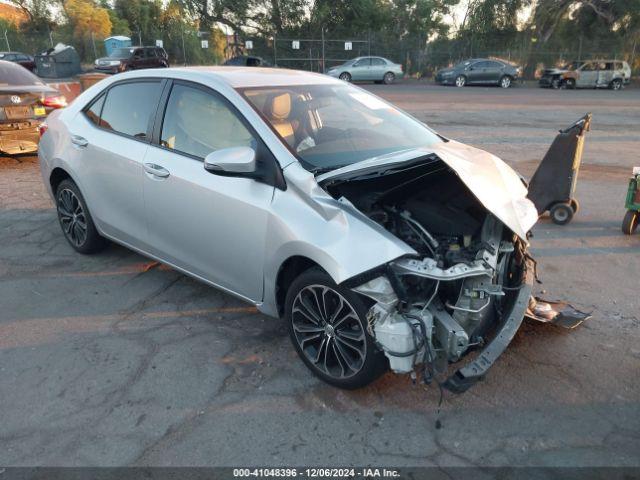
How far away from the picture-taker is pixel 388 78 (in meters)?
30.5

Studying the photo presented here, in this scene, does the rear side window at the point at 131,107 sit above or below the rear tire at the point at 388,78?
above

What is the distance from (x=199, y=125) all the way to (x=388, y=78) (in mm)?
28648

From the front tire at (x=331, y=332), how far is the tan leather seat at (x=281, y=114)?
3.17ft

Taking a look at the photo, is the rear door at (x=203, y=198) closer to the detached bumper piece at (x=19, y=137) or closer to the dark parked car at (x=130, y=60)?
the detached bumper piece at (x=19, y=137)

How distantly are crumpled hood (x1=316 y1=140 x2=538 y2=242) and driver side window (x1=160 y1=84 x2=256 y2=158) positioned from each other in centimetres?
83

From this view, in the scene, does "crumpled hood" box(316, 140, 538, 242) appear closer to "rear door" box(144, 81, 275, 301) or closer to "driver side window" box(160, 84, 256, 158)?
"rear door" box(144, 81, 275, 301)

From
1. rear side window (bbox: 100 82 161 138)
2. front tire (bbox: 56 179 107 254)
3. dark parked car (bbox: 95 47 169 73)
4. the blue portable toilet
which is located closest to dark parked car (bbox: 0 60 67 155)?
front tire (bbox: 56 179 107 254)

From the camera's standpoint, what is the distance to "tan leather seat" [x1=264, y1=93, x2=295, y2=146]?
11.1ft

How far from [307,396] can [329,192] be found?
122 cm

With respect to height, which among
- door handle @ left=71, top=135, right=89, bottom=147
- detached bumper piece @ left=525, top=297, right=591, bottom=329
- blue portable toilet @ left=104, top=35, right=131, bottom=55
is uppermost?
blue portable toilet @ left=104, top=35, right=131, bottom=55

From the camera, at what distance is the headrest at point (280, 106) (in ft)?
11.6

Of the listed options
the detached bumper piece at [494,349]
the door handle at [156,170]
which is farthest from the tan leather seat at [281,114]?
the detached bumper piece at [494,349]

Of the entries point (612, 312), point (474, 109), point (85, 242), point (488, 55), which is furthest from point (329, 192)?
point (488, 55)

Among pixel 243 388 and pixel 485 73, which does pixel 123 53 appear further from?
pixel 243 388
